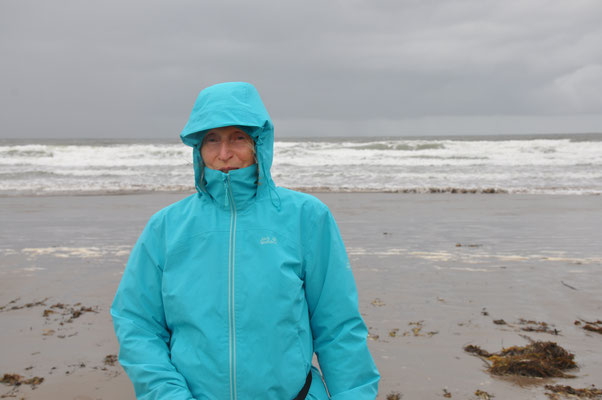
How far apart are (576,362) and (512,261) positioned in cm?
313

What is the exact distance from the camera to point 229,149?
1.87m

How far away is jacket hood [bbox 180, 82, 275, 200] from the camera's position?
1.78 m

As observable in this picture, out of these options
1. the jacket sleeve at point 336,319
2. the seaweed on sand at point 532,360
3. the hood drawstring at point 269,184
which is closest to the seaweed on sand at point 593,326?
the seaweed on sand at point 532,360

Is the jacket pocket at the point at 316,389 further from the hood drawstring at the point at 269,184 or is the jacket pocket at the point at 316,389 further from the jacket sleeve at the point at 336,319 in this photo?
the hood drawstring at the point at 269,184

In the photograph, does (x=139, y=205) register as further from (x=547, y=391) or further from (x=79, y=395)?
(x=547, y=391)

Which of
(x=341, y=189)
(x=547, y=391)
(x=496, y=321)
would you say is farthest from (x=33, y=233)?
(x=341, y=189)

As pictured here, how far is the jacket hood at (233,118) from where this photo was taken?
1.78 metres

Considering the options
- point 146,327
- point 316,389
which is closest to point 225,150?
point 146,327

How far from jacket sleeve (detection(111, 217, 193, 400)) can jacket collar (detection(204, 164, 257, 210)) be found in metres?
0.25

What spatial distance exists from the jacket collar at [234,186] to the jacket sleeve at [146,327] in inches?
10.0

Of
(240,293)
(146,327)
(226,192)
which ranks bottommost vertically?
(146,327)

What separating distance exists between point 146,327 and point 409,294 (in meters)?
3.94

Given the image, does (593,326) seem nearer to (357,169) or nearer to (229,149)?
(229,149)

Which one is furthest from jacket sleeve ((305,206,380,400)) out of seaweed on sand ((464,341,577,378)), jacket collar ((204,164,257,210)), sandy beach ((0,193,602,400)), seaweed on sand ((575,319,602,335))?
seaweed on sand ((575,319,602,335))
